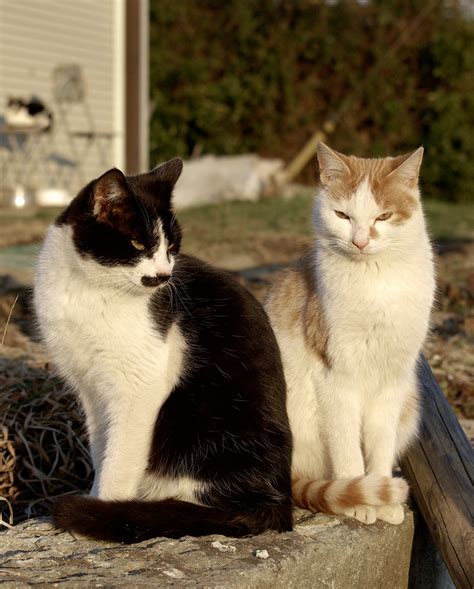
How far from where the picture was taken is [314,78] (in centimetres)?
1366

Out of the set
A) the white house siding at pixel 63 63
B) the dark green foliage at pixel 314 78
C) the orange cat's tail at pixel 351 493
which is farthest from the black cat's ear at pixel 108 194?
the dark green foliage at pixel 314 78

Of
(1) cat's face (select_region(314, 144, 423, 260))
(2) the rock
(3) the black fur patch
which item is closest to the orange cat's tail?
(1) cat's face (select_region(314, 144, 423, 260))

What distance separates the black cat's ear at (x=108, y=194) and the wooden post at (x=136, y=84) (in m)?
8.84

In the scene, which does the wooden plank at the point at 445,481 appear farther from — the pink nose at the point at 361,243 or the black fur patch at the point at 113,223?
the black fur patch at the point at 113,223

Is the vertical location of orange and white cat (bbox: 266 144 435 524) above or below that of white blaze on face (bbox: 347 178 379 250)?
below

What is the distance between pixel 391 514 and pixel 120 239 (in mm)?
1261

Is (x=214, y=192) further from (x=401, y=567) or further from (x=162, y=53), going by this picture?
(x=401, y=567)

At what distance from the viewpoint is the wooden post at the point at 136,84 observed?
11.4 meters

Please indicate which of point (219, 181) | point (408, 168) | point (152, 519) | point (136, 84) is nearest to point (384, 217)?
point (408, 168)

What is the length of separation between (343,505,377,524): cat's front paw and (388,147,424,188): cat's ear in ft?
3.56

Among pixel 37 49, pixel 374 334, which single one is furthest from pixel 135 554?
pixel 37 49

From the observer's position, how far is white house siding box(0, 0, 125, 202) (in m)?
10.9

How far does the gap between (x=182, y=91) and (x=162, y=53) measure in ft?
2.24

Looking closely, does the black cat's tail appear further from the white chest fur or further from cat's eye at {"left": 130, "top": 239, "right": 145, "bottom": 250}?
cat's eye at {"left": 130, "top": 239, "right": 145, "bottom": 250}
